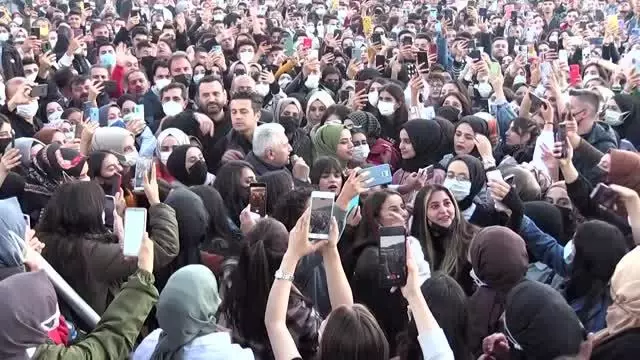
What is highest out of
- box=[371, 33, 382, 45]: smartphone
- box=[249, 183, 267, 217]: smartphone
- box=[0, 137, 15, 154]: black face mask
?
box=[249, 183, 267, 217]: smartphone

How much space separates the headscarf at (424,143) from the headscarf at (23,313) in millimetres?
3803

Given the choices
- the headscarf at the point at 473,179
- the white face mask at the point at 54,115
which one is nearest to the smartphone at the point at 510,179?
the headscarf at the point at 473,179

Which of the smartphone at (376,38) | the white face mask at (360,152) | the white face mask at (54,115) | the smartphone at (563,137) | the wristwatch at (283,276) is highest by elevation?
the wristwatch at (283,276)

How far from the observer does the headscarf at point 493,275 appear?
326 centimetres

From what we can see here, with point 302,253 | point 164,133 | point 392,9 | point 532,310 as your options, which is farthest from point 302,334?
point 392,9

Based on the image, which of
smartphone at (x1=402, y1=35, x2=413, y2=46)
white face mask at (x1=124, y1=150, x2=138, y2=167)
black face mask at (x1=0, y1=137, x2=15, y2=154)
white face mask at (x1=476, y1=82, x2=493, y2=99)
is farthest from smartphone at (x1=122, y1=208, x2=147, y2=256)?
smartphone at (x1=402, y1=35, x2=413, y2=46)

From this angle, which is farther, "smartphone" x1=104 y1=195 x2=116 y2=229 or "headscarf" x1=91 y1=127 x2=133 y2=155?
"headscarf" x1=91 y1=127 x2=133 y2=155

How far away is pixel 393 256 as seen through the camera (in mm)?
2949

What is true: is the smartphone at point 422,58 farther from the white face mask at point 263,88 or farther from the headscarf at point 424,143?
the headscarf at point 424,143

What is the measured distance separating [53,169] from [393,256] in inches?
106

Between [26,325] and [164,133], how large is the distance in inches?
134

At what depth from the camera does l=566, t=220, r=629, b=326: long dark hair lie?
3508mm

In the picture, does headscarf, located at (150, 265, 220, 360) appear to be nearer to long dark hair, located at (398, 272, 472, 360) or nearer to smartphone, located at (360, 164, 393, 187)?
long dark hair, located at (398, 272, 472, 360)

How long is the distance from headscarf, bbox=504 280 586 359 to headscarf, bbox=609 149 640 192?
2.05m
